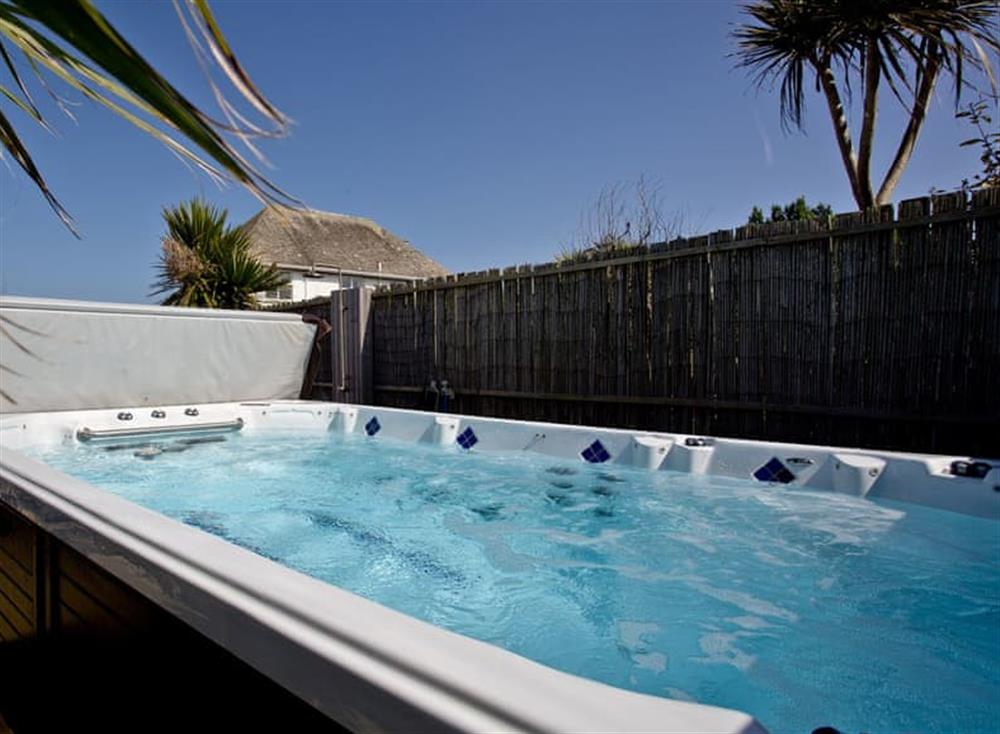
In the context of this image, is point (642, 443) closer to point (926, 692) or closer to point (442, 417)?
point (442, 417)

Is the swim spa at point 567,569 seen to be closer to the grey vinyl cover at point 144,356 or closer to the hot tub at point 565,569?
the hot tub at point 565,569

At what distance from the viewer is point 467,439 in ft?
14.6

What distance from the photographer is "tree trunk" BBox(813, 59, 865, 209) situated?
550 cm

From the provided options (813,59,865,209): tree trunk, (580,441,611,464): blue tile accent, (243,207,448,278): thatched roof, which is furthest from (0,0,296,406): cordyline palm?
(243,207,448,278): thatched roof

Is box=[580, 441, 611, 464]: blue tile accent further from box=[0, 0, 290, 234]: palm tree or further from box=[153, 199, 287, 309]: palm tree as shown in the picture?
box=[153, 199, 287, 309]: palm tree

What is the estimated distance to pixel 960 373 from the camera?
11.2 feet

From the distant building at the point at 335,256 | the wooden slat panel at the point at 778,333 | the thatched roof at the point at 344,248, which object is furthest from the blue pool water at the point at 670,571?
the thatched roof at the point at 344,248

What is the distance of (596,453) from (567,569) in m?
1.44

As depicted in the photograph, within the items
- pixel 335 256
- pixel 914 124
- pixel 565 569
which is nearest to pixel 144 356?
pixel 565 569

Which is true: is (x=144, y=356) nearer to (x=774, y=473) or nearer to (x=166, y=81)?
(x=774, y=473)

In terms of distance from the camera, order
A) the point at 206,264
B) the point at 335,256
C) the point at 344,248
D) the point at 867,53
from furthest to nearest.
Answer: the point at 344,248, the point at 335,256, the point at 206,264, the point at 867,53

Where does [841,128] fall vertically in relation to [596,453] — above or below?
above

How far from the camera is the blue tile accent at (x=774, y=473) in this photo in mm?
3080

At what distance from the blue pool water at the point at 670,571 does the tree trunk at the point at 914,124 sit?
3512mm
